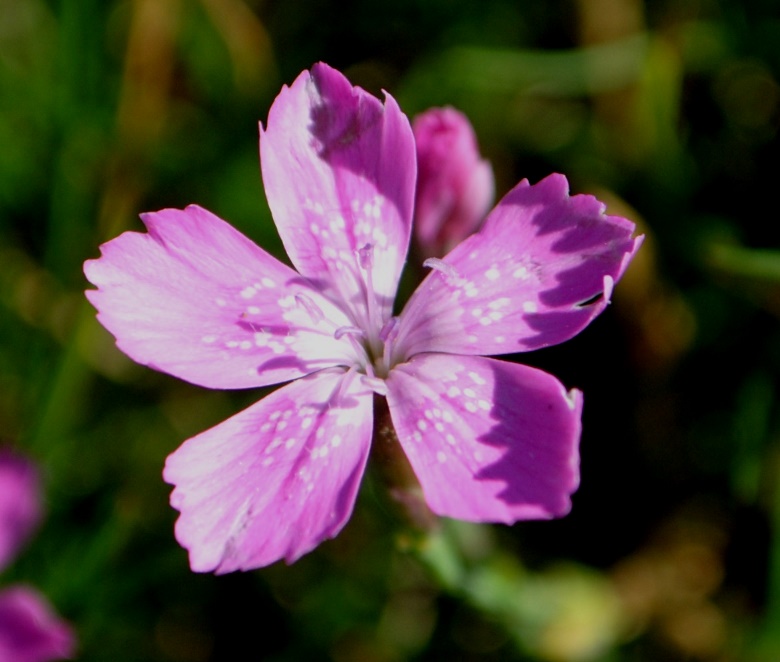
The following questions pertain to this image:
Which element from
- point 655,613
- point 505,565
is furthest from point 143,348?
point 655,613

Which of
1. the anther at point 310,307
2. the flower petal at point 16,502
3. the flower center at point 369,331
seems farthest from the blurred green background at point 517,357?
the anther at point 310,307

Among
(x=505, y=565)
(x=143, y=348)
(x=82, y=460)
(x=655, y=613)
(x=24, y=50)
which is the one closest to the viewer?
(x=143, y=348)

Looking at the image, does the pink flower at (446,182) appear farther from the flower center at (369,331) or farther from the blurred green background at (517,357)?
the blurred green background at (517,357)

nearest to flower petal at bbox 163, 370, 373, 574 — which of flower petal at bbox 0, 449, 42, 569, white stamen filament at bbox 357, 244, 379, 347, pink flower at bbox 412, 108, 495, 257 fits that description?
white stamen filament at bbox 357, 244, 379, 347

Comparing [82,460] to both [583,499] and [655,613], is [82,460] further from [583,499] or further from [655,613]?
[655,613]

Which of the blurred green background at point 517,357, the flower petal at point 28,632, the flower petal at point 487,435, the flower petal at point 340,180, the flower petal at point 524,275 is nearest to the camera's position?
the flower petal at point 487,435

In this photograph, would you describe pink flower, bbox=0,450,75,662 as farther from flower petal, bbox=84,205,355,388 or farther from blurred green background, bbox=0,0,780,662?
flower petal, bbox=84,205,355,388

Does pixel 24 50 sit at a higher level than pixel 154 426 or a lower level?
higher
